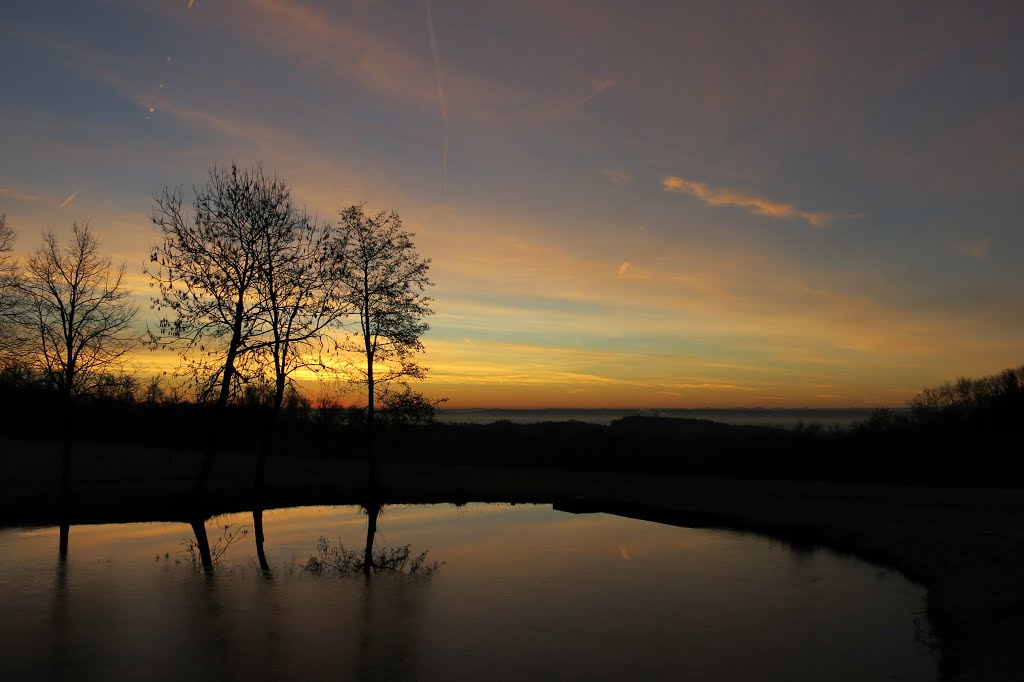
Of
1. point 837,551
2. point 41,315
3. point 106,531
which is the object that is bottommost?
point 837,551

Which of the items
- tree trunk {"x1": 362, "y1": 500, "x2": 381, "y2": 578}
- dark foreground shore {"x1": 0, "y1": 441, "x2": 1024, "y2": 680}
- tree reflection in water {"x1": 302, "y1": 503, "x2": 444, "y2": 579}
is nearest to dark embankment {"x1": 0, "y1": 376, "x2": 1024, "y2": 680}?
dark foreground shore {"x1": 0, "y1": 441, "x2": 1024, "y2": 680}

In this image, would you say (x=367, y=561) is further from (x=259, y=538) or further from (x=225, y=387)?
(x=225, y=387)

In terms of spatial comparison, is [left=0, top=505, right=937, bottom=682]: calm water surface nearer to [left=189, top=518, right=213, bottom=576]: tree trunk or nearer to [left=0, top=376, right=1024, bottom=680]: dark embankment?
[left=189, top=518, right=213, bottom=576]: tree trunk

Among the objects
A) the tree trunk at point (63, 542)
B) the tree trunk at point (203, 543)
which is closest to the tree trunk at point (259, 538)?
the tree trunk at point (203, 543)

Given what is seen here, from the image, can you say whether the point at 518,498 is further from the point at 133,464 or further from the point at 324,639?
the point at 133,464

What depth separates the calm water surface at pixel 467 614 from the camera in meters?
11.6

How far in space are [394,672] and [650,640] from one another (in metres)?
5.19

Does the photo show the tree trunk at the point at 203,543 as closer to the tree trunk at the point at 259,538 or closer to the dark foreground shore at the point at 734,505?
the tree trunk at the point at 259,538

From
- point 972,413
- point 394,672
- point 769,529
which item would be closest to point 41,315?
point 394,672

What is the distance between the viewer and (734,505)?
96.2ft

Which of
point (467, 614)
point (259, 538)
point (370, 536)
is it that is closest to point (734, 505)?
point (370, 536)

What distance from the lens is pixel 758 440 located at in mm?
53156

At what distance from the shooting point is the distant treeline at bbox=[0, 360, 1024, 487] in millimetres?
39844

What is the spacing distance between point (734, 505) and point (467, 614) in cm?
1813
